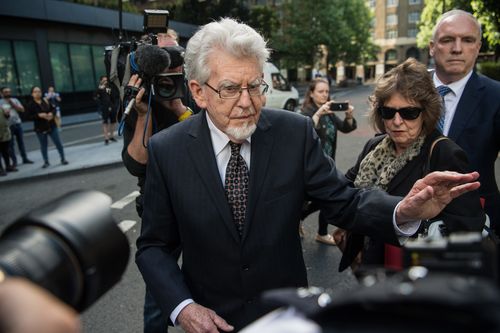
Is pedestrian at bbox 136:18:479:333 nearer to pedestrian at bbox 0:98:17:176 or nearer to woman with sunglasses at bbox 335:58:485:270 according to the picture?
woman with sunglasses at bbox 335:58:485:270

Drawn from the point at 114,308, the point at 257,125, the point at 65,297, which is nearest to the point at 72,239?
the point at 65,297

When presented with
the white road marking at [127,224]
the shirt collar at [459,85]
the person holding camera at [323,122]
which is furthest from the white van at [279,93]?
the shirt collar at [459,85]

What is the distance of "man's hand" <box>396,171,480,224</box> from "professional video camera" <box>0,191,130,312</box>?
120cm

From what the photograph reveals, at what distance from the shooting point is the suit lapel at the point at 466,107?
250 cm

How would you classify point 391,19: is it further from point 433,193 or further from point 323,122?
point 433,193

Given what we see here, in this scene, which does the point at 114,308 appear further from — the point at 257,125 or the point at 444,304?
the point at 444,304

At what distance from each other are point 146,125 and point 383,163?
1.42 m

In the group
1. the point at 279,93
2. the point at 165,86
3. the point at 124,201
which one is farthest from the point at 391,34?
the point at 165,86

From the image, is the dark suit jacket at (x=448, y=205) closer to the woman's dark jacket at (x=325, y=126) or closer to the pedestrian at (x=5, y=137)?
the woman's dark jacket at (x=325, y=126)

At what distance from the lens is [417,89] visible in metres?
2.20

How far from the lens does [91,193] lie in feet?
2.83

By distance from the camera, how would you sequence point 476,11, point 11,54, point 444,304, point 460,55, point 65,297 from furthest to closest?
1. point 11,54
2. point 476,11
3. point 460,55
4. point 65,297
5. point 444,304

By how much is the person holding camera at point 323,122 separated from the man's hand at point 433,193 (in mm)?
2623

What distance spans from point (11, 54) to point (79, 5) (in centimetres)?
411
